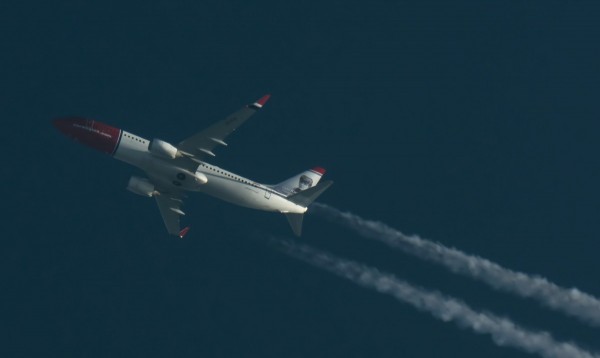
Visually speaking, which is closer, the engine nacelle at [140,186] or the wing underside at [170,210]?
the engine nacelle at [140,186]

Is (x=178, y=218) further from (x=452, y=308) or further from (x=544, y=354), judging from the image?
(x=544, y=354)

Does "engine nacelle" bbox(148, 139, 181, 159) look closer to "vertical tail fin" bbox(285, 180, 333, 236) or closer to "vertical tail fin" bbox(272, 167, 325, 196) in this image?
"vertical tail fin" bbox(285, 180, 333, 236)

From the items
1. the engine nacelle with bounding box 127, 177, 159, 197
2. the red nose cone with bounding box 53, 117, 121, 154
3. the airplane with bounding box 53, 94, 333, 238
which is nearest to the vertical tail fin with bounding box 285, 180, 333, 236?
the airplane with bounding box 53, 94, 333, 238

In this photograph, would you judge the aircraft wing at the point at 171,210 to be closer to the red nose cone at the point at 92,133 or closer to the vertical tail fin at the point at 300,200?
the red nose cone at the point at 92,133

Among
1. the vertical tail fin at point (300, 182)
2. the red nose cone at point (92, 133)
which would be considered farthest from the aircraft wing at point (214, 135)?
the vertical tail fin at point (300, 182)

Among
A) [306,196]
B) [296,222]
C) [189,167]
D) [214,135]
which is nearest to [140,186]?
[189,167]

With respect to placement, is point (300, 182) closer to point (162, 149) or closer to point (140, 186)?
point (140, 186)

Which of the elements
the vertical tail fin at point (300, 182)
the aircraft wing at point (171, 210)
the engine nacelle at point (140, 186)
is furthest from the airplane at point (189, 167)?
the aircraft wing at point (171, 210)

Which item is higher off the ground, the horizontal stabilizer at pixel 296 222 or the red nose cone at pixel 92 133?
the red nose cone at pixel 92 133
